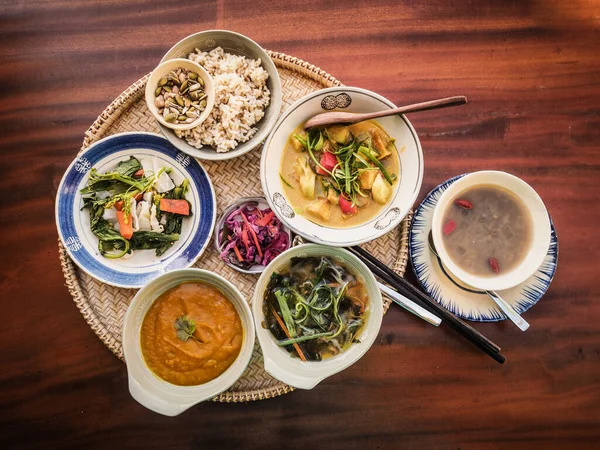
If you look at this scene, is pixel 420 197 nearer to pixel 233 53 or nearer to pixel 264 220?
pixel 264 220

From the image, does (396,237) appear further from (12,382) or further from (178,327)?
(12,382)

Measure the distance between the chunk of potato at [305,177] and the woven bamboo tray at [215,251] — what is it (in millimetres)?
250

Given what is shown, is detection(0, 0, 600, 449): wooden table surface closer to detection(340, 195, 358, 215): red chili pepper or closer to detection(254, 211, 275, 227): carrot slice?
detection(340, 195, 358, 215): red chili pepper

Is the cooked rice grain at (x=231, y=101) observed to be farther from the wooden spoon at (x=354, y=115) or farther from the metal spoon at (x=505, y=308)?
the metal spoon at (x=505, y=308)

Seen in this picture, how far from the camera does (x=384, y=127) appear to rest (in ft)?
7.91

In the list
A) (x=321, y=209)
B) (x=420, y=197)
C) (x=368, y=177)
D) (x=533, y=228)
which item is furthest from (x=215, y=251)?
(x=533, y=228)

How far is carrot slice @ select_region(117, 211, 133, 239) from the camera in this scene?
2336 mm

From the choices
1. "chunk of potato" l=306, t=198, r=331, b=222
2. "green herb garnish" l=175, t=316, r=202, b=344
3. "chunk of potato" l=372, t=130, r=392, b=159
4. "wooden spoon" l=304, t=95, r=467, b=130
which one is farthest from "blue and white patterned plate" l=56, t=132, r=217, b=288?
"chunk of potato" l=372, t=130, r=392, b=159

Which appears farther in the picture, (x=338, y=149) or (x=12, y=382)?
(x=12, y=382)

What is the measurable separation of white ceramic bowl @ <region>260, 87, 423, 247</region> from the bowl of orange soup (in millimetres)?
492

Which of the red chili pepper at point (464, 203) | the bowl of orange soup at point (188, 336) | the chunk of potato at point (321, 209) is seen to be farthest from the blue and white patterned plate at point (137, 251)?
the red chili pepper at point (464, 203)

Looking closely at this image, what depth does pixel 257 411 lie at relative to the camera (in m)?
2.73

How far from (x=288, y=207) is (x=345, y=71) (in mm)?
925

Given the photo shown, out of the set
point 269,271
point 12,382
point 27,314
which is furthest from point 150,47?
point 12,382
